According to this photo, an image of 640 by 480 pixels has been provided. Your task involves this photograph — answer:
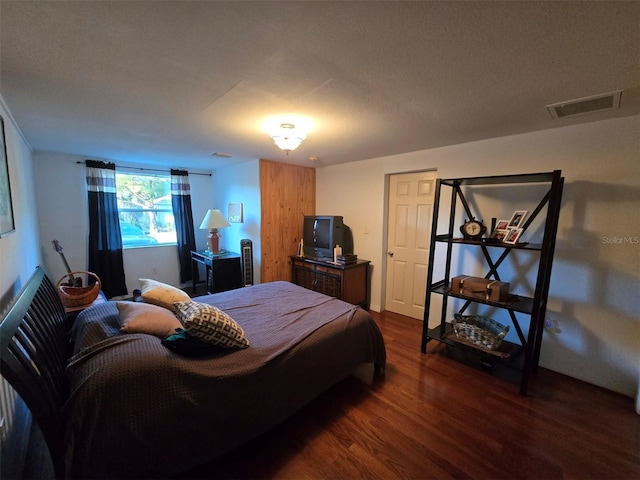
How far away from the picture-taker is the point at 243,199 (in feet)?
13.5

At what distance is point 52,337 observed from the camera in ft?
4.92

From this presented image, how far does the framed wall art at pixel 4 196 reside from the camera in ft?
5.08

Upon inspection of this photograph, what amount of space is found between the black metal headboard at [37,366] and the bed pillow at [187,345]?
1.48 ft

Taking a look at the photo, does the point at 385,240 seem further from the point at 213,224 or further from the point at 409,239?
the point at 213,224

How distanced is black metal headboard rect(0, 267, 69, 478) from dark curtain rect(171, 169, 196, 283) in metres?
2.99

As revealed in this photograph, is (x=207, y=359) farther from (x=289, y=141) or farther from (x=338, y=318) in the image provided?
(x=289, y=141)

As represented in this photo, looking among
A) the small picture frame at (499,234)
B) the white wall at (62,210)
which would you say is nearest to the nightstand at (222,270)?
the white wall at (62,210)

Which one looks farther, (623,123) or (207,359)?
(623,123)

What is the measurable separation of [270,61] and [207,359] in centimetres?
164

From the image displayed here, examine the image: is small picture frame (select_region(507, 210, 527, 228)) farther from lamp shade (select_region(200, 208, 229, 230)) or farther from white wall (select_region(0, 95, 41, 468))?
lamp shade (select_region(200, 208, 229, 230))

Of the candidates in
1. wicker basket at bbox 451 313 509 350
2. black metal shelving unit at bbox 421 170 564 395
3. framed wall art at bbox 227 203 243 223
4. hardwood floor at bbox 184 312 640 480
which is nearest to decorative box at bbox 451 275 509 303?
black metal shelving unit at bbox 421 170 564 395

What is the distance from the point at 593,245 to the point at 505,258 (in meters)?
0.63

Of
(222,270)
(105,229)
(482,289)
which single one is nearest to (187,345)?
(482,289)

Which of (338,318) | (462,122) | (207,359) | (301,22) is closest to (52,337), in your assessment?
(207,359)
